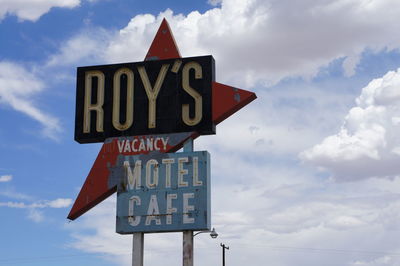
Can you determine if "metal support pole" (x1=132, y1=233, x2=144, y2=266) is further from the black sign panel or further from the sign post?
the black sign panel

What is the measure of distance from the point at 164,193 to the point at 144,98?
3920mm

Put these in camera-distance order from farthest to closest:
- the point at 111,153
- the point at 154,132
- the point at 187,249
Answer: the point at 111,153 → the point at 154,132 → the point at 187,249

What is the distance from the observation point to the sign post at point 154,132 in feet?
92.1

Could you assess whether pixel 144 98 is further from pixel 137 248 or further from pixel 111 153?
pixel 137 248

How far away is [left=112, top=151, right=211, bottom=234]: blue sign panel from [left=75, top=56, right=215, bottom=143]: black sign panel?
1232mm

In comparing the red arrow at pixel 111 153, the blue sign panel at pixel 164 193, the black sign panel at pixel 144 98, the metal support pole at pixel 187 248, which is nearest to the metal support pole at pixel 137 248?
the blue sign panel at pixel 164 193

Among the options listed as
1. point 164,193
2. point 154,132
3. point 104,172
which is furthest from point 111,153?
point 164,193

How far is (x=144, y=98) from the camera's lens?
29.8 metres

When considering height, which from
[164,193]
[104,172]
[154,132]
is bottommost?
[164,193]

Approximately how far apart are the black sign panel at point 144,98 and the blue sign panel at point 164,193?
4.04ft

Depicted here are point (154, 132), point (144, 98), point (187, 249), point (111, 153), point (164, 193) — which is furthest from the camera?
point (144, 98)

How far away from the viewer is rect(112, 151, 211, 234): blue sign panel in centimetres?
2778

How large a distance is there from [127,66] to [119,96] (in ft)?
4.07

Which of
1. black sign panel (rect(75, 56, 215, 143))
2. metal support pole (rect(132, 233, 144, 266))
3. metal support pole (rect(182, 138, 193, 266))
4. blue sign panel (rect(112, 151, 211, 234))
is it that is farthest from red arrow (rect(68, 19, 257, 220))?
A: metal support pole (rect(182, 138, 193, 266))
